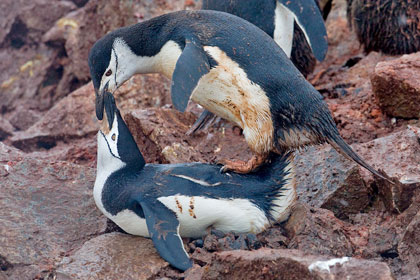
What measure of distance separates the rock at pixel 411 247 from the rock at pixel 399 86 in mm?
1414

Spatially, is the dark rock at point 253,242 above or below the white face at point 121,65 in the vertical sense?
below

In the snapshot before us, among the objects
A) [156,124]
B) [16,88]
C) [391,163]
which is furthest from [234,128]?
[16,88]

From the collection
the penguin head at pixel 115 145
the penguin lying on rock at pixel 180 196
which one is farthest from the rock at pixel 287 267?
the penguin head at pixel 115 145

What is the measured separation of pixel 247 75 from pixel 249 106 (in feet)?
0.50

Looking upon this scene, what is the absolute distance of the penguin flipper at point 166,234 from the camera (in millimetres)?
3111

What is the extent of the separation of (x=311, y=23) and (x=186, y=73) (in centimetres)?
135

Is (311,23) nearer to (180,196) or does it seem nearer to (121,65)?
(121,65)

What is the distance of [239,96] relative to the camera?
10.9ft

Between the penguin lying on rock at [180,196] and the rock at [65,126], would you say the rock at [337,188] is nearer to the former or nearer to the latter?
the penguin lying on rock at [180,196]

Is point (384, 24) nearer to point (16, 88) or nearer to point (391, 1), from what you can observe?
point (391, 1)

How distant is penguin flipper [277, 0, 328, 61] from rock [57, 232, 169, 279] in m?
1.65

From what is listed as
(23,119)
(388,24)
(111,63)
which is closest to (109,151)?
(111,63)

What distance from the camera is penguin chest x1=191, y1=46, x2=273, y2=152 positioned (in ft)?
10.8

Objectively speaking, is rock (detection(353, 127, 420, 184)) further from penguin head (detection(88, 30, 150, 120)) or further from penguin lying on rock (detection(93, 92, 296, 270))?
penguin head (detection(88, 30, 150, 120))
